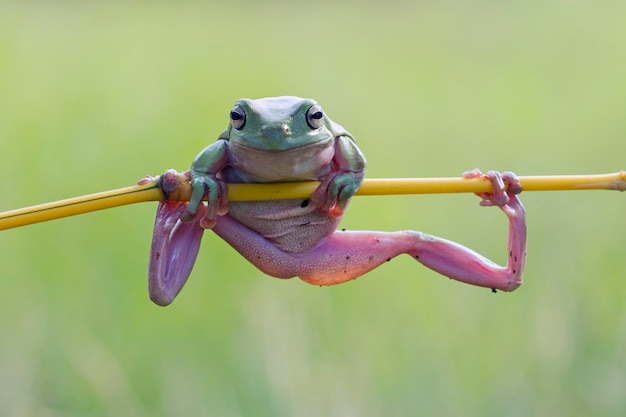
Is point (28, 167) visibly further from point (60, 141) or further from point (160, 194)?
point (160, 194)

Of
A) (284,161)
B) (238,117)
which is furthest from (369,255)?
(238,117)

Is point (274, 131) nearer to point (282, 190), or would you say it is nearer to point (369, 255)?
point (282, 190)

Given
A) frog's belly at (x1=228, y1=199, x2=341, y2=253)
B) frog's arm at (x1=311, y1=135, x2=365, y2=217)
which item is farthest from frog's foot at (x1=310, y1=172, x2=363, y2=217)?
frog's belly at (x1=228, y1=199, x2=341, y2=253)

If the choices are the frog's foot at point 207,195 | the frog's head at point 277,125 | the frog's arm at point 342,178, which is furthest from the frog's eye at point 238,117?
the frog's arm at point 342,178

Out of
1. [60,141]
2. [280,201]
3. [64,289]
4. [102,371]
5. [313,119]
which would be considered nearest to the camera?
[313,119]

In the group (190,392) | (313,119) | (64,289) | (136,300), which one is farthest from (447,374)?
(313,119)

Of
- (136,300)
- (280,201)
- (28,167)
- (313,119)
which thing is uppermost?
(313,119)

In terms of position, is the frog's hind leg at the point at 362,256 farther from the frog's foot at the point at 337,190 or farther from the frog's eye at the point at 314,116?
the frog's eye at the point at 314,116

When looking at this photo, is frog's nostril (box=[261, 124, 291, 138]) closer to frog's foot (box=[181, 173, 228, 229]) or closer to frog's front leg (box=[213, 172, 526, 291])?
frog's foot (box=[181, 173, 228, 229])
